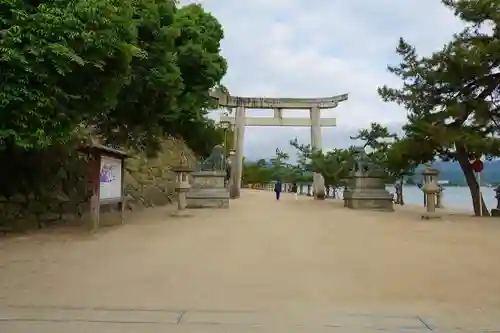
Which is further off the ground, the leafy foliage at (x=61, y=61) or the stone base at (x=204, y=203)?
the leafy foliage at (x=61, y=61)

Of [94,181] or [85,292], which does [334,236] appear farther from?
[85,292]

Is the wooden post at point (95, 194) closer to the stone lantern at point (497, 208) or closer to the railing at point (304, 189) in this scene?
the stone lantern at point (497, 208)

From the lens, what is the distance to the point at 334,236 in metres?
12.3

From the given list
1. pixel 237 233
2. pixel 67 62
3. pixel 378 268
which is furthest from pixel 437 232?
pixel 67 62

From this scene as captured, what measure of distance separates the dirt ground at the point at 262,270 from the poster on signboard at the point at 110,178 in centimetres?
102

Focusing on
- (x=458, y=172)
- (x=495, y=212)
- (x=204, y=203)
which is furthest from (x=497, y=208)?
(x=204, y=203)

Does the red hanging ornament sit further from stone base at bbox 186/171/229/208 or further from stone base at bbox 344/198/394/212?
stone base at bbox 186/171/229/208

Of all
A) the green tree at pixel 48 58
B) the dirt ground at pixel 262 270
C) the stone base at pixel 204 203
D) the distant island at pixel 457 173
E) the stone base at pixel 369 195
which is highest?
the green tree at pixel 48 58

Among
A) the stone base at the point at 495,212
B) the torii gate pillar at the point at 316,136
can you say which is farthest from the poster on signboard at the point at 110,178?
the torii gate pillar at the point at 316,136

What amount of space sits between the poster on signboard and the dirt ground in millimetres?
1020

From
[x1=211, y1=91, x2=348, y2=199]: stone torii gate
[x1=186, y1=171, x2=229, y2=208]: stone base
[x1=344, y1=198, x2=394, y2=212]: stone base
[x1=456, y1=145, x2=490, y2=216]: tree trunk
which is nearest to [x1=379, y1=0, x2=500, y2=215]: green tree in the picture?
[x1=456, y1=145, x2=490, y2=216]: tree trunk

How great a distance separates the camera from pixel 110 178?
46.4 feet

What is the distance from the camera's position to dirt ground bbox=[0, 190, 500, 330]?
5.99 metres

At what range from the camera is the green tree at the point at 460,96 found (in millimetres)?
17188
